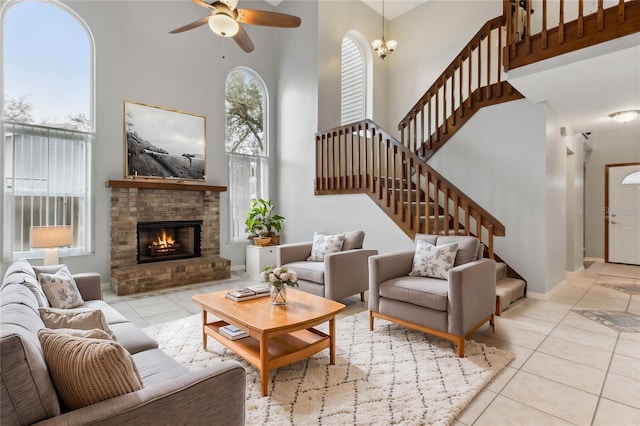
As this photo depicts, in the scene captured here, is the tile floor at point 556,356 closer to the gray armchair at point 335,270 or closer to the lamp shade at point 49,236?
the gray armchair at point 335,270

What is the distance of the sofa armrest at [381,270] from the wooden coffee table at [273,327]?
65cm

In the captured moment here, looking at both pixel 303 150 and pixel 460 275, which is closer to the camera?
pixel 460 275

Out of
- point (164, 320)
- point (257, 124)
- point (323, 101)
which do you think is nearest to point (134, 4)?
point (257, 124)

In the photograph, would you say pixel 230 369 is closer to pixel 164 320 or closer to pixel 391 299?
pixel 391 299

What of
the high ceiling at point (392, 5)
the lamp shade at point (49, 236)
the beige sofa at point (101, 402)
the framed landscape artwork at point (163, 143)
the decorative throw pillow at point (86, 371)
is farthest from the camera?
the high ceiling at point (392, 5)

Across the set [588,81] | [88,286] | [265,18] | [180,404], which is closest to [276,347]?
[180,404]

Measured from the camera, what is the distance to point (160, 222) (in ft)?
17.7

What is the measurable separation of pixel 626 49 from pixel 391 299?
3.05 meters

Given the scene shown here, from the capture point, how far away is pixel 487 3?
6090 mm

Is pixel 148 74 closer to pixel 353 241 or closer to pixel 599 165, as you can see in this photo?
pixel 353 241

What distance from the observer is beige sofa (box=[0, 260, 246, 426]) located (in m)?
0.92

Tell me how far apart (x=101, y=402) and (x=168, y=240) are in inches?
199

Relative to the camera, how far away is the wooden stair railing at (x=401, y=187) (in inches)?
161

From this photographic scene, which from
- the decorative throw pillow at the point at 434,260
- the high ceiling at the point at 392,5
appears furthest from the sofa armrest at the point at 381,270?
the high ceiling at the point at 392,5
